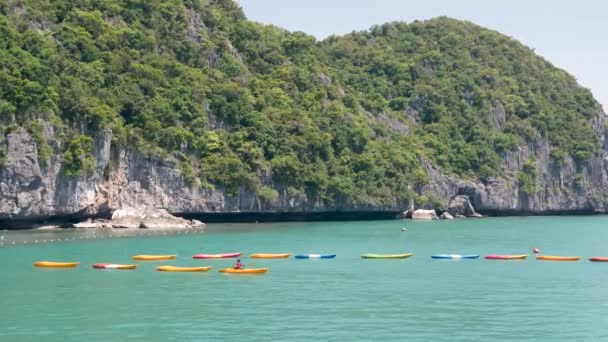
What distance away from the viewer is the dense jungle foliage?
3588 inches

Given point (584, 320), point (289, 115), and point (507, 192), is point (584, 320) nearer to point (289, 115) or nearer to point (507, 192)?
point (289, 115)

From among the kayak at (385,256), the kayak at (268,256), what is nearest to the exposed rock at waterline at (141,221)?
the kayak at (268,256)

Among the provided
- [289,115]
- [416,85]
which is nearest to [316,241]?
[289,115]

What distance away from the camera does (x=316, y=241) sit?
79.8 m

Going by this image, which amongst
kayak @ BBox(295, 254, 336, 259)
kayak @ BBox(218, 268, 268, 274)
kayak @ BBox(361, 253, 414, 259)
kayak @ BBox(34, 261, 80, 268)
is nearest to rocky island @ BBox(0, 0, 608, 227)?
kayak @ BBox(34, 261, 80, 268)

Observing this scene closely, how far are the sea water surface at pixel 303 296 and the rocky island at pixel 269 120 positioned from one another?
1324 cm

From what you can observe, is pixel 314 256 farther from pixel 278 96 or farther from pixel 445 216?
pixel 445 216

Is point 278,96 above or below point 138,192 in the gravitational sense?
above

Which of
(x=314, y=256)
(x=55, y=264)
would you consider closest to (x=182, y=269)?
(x=55, y=264)

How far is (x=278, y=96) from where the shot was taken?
117125 millimetres

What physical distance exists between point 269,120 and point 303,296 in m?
63.1

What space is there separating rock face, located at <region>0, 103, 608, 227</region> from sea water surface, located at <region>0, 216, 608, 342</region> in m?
5.80

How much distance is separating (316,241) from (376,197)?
120 ft

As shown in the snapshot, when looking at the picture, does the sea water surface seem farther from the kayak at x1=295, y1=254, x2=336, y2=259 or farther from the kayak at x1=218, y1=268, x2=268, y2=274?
the kayak at x1=295, y1=254, x2=336, y2=259
